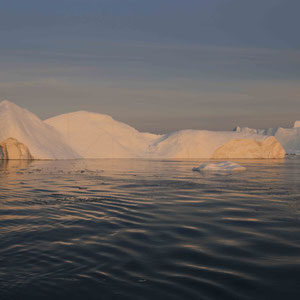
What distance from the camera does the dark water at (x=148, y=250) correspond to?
4.83m

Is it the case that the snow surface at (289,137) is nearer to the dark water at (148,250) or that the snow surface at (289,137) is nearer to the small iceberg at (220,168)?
the small iceberg at (220,168)

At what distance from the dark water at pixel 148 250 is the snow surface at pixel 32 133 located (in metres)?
42.2

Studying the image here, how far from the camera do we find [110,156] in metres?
65.8

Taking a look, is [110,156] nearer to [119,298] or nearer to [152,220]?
[152,220]

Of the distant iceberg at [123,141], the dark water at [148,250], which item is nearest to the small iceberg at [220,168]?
the dark water at [148,250]

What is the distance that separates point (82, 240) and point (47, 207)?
4.57 m

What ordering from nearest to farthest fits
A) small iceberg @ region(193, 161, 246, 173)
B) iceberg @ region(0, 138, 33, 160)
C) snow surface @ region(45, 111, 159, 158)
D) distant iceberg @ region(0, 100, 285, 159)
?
small iceberg @ region(193, 161, 246, 173)
iceberg @ region(0, 138, 33, 160)
distant iceberg @ region(0, 100, 285, 159)
snow surface @ region(45, 111, 159, 158)

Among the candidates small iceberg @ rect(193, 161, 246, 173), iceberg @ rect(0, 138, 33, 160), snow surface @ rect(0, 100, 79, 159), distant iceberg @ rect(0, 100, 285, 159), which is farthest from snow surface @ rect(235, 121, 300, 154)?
small iceberg @ rect(193, 161, 246, 173)

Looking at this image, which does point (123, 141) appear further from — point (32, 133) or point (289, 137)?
point (289, 137)

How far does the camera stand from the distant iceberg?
197ft

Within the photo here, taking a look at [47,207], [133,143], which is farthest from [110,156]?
[47,207]

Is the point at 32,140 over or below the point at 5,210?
over

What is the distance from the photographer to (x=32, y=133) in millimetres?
55750

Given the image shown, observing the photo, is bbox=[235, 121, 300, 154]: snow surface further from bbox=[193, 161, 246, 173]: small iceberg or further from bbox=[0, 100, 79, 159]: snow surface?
bbox=[193, 161, 246, 173]: small iceberg
